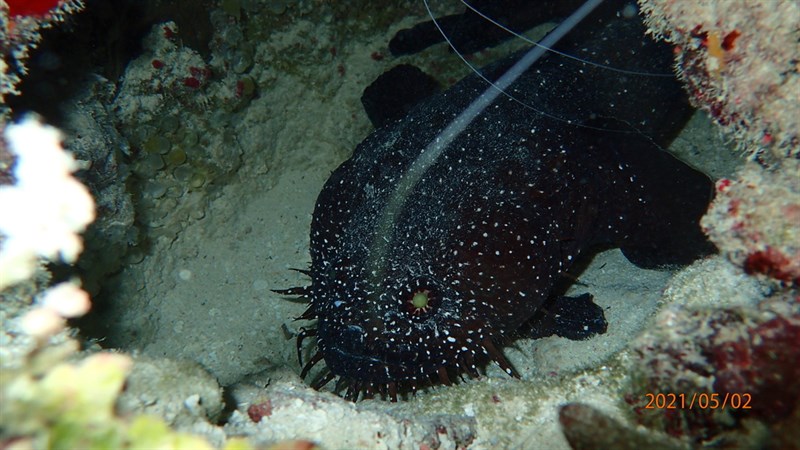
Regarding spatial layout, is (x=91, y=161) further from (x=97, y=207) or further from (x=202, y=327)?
(x=202, y=327)

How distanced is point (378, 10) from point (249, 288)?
401 centimetres

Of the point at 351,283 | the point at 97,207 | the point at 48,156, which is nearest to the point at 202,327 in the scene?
the point at 97,207

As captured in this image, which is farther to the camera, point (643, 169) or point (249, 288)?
point (249, 288)

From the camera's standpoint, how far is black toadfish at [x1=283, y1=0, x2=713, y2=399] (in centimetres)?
353

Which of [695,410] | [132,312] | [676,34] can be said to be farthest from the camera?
[132,312]

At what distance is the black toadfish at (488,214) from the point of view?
353 centimetres

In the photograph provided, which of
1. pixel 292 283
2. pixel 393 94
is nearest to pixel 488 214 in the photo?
pixel 393 94

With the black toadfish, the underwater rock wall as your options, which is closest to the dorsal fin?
the underwater rock wall

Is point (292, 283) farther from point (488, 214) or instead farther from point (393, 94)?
point (488, 214)

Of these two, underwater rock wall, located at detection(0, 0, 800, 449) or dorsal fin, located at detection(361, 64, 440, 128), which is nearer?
underwater rock wall, located at detection(0, 0, 800, 449)

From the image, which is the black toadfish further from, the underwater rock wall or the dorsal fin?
the dorsal fin

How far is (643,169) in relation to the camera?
446cm

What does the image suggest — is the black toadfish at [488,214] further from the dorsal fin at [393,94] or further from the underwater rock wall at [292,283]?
the dorsal fin at [393,94]

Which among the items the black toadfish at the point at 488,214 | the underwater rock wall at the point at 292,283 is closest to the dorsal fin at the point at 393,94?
the underwater rock wall at the point at 292,283
